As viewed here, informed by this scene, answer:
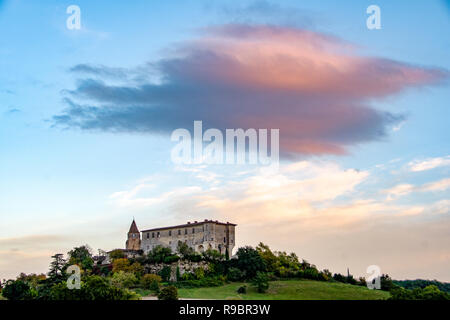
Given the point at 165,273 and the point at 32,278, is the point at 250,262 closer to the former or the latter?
the point at 165,273

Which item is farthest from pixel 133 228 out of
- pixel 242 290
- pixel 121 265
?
pixel 242 290

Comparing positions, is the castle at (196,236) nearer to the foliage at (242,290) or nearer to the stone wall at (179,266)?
the stone wall at (179,266)

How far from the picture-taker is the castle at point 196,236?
91.4m

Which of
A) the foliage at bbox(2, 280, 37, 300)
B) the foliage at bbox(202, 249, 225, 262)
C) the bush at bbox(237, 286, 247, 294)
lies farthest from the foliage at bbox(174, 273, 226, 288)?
the foliage at bbox(2, 280, 37, 300)

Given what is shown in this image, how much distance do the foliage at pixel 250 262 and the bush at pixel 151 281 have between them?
1280 centimetres

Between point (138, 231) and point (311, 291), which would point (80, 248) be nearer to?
point (138, 231)

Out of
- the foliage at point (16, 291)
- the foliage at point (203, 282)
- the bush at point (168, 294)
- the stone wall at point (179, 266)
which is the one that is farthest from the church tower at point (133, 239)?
the bush at point (168, 294)

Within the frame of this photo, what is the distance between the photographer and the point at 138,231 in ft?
332

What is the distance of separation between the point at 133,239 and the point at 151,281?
27.1 m

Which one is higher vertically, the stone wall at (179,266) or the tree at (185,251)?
the tree at (185,251)
